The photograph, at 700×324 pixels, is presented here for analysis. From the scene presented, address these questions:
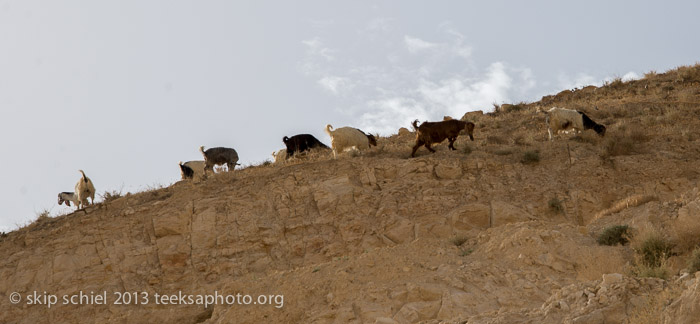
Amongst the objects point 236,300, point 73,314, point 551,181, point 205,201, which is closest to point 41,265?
point 73,314

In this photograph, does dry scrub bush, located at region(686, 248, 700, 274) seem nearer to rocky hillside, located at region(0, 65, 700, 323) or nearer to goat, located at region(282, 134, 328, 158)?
rocky hillside, located at region(0, 65, 700, 323)

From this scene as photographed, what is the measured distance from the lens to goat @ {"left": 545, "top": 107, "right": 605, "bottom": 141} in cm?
2127

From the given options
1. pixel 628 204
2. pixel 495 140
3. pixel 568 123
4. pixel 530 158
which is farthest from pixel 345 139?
pixel 628 204

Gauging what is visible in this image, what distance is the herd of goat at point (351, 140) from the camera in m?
20.1

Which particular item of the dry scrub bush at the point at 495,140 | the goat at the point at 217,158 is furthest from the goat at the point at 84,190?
the dry scrub bush at the point at 495,140

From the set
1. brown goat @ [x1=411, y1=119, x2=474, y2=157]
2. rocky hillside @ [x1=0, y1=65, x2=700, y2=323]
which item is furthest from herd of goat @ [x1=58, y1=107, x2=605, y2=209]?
rocky hillside @ [x1=0, y1=65, x2=700, y2=323]

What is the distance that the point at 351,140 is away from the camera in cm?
2047

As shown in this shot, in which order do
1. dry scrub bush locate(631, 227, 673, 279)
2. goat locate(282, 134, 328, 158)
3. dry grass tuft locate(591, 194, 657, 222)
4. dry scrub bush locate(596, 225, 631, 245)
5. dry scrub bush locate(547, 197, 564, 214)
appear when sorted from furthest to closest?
goat locate(282, 134, 328, 158) → dry scrub bush locate(547, 197, 564, 214) → dry grass tuft locate(591, 194, 657, 222) → dry scrub bush locate(596, 225, 631, 245) → dry scrub bush locate(631, 227, 673, 279)

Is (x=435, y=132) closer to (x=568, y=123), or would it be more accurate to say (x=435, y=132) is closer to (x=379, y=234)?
(x=379, y=234)

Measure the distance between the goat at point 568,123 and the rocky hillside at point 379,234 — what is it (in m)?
0.30

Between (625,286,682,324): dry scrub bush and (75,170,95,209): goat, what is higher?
(75,170,95,209): goat

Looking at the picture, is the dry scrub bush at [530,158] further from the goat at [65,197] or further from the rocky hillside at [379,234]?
the goat at [65,197]

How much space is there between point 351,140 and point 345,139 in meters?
0.17

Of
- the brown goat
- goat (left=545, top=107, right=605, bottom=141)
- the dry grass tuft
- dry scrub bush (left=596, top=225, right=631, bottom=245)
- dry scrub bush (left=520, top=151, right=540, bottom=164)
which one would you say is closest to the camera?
dry scrub bush (left=596, top=225, right=631, bottom=245)
